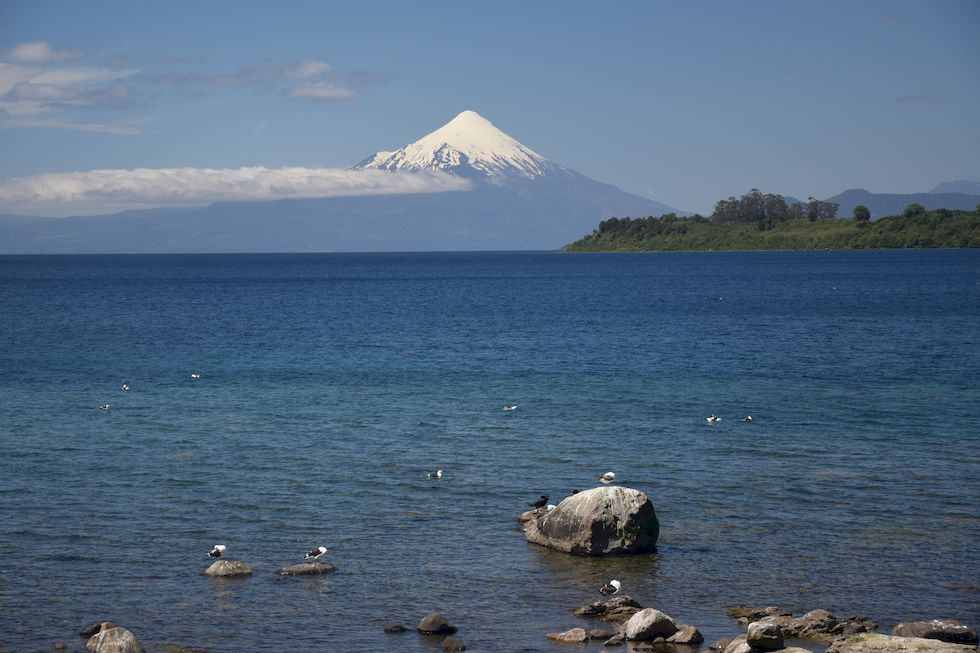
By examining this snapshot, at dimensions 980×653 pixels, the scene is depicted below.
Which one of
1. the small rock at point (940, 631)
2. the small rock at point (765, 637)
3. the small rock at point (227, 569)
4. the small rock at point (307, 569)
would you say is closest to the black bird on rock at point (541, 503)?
the small rock at point (307, 569)

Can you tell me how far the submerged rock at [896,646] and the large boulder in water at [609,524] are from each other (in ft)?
24.7

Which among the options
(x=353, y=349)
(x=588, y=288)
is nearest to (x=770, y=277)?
(x=588, y=288)

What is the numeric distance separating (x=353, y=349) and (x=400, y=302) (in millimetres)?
64595

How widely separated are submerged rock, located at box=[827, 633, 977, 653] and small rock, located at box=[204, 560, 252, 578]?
43.6ft

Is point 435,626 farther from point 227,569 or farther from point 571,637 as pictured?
point 227,569

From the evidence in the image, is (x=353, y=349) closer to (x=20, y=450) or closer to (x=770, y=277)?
(x=20, y=450)

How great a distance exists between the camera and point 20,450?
3872 cm

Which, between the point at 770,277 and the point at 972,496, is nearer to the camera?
the point at 972,496

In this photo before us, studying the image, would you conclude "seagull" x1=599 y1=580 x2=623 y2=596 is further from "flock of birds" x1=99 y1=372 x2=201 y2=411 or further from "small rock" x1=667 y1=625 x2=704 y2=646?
"flock of birds" x1=99 y1=372 x2=201 y2=411

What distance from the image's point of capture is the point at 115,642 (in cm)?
1962

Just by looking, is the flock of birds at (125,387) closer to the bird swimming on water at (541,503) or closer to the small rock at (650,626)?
the bird swimming on water at (541,503)

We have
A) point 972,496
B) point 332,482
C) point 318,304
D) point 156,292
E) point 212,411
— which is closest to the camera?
point 972,496

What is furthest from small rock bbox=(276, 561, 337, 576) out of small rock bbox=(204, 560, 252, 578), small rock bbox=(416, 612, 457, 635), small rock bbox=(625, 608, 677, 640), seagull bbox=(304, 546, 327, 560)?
small rock bbox=(625, 608, 677, 640)

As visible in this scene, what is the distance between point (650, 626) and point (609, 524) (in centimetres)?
602
